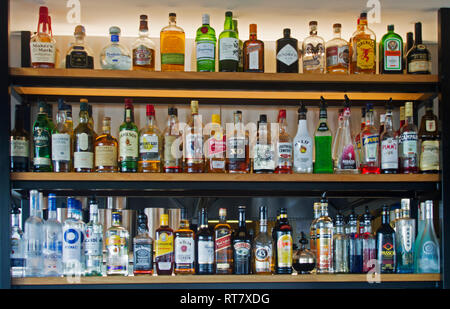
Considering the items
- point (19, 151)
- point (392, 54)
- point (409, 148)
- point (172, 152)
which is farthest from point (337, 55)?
point (19, 151)

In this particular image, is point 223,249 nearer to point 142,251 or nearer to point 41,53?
point 142,251

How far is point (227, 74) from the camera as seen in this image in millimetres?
2051

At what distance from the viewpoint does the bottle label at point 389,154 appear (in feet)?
6.79

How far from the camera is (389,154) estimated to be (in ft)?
6.82

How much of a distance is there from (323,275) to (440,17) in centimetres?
99

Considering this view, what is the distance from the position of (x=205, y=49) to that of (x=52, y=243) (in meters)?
0.85

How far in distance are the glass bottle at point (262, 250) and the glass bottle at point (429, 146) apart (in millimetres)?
584

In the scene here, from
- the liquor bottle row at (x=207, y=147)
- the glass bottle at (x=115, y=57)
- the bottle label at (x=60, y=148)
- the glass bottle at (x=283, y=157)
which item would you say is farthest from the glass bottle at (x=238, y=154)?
the bottle label at (x=60, y=148)

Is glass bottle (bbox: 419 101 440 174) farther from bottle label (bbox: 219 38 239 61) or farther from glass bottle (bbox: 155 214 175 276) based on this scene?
glass bottle (bbox: 155 214 175 276)

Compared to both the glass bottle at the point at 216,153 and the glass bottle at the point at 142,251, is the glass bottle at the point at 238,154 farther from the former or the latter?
the glass bottle at the point at 142,251

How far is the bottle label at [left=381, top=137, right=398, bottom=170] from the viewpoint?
2.07 metres

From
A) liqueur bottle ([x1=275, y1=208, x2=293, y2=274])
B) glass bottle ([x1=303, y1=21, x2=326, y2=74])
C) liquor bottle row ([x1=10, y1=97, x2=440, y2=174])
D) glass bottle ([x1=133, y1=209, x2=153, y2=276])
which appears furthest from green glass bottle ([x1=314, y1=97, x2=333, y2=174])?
glass bottle ([x1=133, y1=209, x2=153, y2=276])
